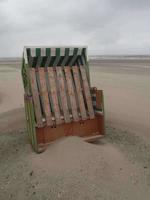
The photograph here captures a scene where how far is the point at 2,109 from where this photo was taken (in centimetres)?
1053

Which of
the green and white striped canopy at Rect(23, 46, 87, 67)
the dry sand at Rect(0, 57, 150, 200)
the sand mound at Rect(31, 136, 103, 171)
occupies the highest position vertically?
the green and white striped canopy at Rect(23, 46, 87, 67)

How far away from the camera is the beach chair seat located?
5668 mm

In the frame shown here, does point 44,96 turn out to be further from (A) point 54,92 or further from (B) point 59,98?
(B) point 59,98

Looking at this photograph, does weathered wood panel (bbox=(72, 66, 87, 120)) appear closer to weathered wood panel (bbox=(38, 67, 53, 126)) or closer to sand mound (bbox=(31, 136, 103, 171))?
weathered wood panel (bbox=(38, 67, 53, 126))

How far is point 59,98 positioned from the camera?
6.05 m

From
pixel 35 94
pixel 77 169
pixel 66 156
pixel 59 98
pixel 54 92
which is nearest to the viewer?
pixel 77 169

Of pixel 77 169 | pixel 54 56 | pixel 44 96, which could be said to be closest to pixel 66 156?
pixel 77 169

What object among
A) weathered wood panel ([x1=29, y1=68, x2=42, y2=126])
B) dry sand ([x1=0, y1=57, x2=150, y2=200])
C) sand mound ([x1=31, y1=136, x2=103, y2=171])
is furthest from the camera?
weathered wood panel ([x1=29, y1=68, x2=42, y2=126])

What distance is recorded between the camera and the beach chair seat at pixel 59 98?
5668 millimetres

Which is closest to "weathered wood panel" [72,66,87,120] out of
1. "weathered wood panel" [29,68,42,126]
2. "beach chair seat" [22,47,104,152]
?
"beach chair seat" [22,47,104,152]

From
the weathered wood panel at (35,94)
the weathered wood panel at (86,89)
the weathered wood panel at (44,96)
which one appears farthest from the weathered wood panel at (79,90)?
the weathered wood panel at (35,94)

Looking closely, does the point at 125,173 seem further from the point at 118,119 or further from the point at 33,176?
the point at 118,119

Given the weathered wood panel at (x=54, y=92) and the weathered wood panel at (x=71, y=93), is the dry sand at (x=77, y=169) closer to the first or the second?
the weathered wood panel at (x=54, y=92)

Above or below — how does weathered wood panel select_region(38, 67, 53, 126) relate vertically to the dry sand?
above
